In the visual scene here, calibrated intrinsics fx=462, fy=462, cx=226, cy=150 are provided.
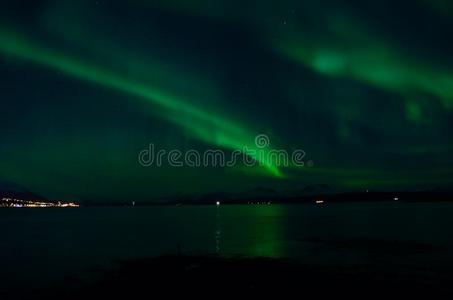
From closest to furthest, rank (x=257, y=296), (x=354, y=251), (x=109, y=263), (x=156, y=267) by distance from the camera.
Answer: (x=257, y=296) → (x=156, y=267) → (x=109, y=263) → (x=354, y=251)

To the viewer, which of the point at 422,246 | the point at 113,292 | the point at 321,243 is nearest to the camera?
the point at 113,292

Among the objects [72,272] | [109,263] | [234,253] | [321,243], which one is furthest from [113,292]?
[321,243]

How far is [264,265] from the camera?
4319cm

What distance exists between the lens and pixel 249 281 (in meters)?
34.2

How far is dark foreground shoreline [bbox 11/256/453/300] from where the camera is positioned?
3108 centimetres

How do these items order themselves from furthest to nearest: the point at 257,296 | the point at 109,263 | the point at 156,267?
the point at 109,263 < the point at 156,267 < the point at 257,296

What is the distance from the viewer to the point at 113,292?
32.0 m

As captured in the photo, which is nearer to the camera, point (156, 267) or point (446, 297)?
point (446, 297)

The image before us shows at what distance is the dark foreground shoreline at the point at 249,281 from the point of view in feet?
102

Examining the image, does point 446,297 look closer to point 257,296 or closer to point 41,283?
point 257,296

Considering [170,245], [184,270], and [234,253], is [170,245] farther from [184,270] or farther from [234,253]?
[184,270]

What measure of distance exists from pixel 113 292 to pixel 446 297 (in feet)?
72.7

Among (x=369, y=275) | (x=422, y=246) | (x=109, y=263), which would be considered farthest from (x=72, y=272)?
(x=422, y=246)

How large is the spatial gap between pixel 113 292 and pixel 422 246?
42.6 m
